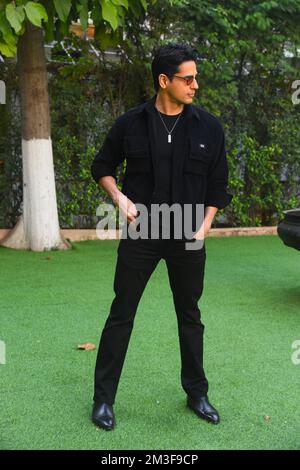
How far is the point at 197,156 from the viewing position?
3154mm

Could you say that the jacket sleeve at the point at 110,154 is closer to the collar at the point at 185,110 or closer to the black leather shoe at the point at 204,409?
the collar at the point at 185,110

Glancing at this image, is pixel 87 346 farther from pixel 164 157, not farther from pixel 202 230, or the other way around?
pixel 164 157

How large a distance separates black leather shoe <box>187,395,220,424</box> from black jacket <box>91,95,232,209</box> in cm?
100

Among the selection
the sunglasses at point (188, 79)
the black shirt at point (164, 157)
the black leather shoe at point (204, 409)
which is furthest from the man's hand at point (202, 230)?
the black leather shoe at point (204, 409)

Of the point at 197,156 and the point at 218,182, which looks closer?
the point at 197,156

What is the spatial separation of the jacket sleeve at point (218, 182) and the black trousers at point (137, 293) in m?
0.24

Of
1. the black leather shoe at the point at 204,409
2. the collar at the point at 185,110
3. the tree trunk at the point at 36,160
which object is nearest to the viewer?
the collar at the point at 185,110

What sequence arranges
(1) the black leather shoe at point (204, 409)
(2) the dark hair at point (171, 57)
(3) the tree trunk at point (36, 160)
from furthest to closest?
(3) the tree trunk at point (36, 160) → (1) the black leather shoe at point (204, 409) → (2) the dark hair at point (171, 57)

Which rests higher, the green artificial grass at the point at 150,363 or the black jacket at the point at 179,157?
the black jacket at the point at 179,157

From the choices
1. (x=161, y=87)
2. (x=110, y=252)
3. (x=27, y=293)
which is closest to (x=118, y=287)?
(x=161, y=87)

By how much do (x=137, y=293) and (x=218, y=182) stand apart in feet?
2.21

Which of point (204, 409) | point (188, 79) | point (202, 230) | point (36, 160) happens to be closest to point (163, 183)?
point (202, 230)

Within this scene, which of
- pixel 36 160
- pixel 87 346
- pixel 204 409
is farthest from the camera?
pixel 36 160

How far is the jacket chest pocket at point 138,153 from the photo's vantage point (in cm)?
314
